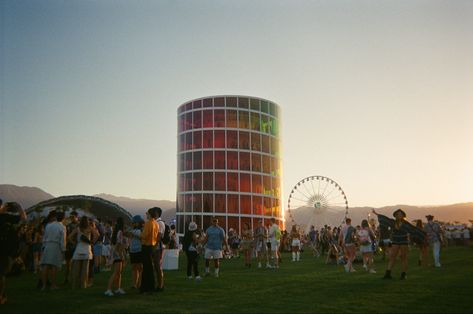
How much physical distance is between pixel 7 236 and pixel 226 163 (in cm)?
4655

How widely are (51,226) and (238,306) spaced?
21.0 feet

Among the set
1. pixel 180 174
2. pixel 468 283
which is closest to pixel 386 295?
pixel 468 283

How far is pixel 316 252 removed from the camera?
32.3 m

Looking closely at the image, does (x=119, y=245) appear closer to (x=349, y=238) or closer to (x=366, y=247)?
(x=349, y=238)

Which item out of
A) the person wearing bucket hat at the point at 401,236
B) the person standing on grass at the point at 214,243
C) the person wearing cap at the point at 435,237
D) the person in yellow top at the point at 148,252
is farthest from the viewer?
the person wearing cap at the point at 435,237

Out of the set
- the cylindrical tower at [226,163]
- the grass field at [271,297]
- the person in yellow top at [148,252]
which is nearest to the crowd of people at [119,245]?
the person in yellow top at [148,252]

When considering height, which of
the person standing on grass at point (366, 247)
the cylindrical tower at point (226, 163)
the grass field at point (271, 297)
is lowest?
the grass field at point (271, 297)

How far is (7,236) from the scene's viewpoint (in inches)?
368

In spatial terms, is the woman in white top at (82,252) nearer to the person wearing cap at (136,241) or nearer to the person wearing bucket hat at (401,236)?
the person wearing cap at (136,241)

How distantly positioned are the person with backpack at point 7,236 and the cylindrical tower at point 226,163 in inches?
1752

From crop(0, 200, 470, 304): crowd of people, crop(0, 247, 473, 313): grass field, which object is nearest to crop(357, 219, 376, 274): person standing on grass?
crop(0, 200, 470, 304): crowd of people

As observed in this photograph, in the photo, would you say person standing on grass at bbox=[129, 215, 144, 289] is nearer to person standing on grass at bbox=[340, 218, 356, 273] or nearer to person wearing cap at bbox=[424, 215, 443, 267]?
person standing on grass at bbox=[340, 218, 356, 273]

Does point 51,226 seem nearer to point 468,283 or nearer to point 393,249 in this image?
point 393,249

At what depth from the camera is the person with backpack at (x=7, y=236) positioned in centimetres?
931
